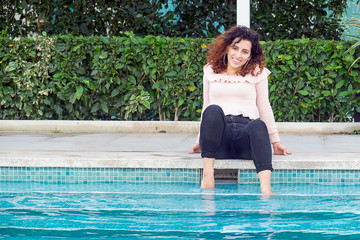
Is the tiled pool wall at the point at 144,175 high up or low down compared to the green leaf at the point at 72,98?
down

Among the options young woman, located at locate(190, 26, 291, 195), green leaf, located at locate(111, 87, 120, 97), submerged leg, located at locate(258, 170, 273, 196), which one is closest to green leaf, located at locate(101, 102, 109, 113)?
green leaf, located at locate(111, 87, 120, 97)

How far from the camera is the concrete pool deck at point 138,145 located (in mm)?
4859

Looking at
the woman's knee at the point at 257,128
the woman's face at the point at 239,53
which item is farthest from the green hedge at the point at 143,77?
the woman's knee at the point at 257,128

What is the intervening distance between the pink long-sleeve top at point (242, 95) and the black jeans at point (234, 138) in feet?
0.30

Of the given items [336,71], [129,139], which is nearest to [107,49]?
[129,139]

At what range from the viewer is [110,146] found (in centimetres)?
605

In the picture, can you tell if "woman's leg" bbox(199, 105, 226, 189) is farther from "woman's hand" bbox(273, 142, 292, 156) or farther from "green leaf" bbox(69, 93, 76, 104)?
"green leaf" bbox(69, 93, 76, 104)

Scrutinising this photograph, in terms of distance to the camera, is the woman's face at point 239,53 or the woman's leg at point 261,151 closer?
the woman's leg at point 261,151

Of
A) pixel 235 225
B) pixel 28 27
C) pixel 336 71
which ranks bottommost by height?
pixel 235 225

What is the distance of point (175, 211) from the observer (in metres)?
4.09

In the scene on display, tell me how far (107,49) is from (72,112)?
915 mm

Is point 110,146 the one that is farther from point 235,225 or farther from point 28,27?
point 28,27

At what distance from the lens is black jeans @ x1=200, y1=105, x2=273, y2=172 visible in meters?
4.47

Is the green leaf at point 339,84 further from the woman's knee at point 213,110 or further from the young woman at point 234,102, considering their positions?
the woman's knee at point 213,110
